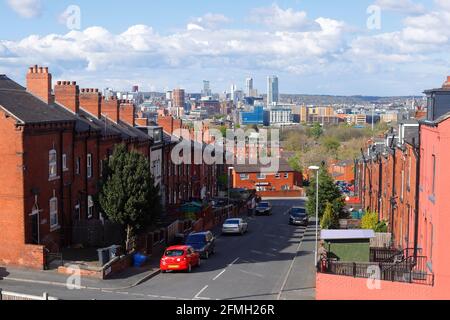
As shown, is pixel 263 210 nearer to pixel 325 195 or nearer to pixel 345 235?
pixel 325 195

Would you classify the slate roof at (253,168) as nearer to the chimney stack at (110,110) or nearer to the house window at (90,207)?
the chimney stack at (110,110)

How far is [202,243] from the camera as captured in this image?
36.9 m

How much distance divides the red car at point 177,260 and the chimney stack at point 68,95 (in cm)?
1262

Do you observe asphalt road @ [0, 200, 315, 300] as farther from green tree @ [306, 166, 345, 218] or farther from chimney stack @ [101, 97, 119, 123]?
chimney stack @ [101, 97, 119, 123]

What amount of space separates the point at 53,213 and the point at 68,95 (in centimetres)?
975

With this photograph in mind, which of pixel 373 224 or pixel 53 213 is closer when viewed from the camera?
pixel 53 213

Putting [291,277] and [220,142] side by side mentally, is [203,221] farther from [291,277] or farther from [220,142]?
[220,142]

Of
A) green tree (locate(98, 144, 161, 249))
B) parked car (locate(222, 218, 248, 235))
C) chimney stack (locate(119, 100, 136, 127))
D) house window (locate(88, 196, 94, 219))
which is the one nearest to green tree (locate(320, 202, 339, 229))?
parked car (locate(222, 218, 248, 235))

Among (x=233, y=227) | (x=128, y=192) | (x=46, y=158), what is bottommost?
(x=233, y=227)

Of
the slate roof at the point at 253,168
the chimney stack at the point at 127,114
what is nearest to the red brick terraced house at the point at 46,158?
the chimney stack at the point at 127,114

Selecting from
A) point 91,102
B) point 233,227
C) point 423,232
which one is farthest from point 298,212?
Result: point 423,232

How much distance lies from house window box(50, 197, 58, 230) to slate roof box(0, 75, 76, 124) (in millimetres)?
4030

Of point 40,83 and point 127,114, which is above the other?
point 40,83

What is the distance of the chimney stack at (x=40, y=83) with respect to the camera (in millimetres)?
36406
